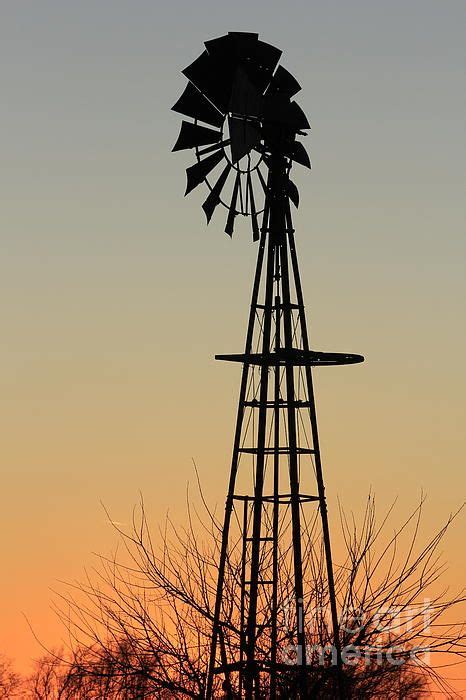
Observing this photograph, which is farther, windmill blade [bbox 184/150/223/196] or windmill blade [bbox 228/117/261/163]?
windmill blade [bbox 184/150/223/196]

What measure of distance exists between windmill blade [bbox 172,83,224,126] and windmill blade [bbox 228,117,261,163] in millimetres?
803

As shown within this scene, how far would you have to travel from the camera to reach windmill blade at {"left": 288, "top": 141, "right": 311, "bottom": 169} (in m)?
22.8

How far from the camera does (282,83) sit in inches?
910

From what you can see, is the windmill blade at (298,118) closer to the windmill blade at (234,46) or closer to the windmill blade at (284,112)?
the windmill blade at (284,112)

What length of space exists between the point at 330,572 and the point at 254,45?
8.24m

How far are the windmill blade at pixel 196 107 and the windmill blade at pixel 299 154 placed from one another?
1.28m

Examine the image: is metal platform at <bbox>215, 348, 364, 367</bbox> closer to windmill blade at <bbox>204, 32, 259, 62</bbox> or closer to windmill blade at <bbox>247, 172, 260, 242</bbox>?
windmill blade at <bbox>247, 172, 260, 242</bbox>

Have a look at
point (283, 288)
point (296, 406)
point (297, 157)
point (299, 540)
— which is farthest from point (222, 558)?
point (297, 157)

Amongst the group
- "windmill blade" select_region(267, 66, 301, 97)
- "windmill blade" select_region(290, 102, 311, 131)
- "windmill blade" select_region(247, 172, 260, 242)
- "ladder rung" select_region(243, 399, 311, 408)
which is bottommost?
"ladder rung" select_region(243, 399, 311, 408)

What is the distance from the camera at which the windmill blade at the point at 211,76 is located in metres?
23.0

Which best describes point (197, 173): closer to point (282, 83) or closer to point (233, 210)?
point (233, 210)

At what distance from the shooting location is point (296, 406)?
71.8ft

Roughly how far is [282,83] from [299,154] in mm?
1189

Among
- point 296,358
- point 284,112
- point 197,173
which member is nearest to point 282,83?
point 284,112
